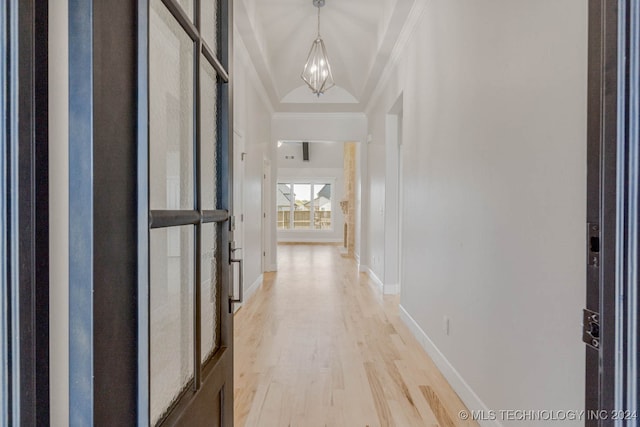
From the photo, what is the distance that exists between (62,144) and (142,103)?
175 mm

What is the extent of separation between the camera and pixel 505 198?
1788mm

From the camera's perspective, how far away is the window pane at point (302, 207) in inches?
499

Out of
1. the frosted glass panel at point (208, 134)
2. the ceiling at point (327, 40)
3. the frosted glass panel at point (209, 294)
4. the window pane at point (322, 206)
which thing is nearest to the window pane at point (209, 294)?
the frosted glass panel at point (209, 294)

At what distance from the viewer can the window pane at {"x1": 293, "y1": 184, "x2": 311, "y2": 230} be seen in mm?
12672

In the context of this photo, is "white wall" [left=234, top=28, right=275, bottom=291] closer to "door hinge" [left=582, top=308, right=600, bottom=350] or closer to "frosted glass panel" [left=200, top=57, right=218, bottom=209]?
"frosted glass panel" [left=200, top=57, right=218, bottom=209]

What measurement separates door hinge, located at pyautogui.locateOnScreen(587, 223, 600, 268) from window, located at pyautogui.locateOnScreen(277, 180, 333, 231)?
1174 cm

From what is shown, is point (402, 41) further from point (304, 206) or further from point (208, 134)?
point (304, 206)

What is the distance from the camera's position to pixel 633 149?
68cm

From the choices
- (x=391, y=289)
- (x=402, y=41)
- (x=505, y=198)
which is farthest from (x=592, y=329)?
(x=391, y=289)

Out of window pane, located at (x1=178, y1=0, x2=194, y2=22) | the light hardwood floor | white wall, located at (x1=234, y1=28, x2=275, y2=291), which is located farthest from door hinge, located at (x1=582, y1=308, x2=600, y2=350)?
Result: white wall, located at (x1=234, y1=28, x2=275, y2=291)

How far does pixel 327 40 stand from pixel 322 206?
8.07 metres

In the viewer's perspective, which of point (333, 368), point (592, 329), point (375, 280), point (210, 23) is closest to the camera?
point (592, 329)

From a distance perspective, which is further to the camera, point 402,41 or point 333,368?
point 402,41

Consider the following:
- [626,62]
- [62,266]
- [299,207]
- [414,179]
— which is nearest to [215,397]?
[62,266]
